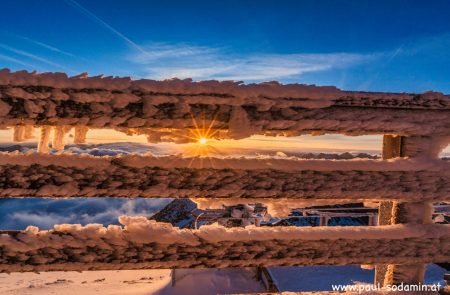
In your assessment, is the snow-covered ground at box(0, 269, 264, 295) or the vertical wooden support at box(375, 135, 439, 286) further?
the snow-covered ground at box(0, 269, 264, 295)

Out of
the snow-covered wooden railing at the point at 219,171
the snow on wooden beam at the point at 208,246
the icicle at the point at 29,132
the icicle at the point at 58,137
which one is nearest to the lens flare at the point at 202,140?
the snow-covered wooden railing at the point at 219,171

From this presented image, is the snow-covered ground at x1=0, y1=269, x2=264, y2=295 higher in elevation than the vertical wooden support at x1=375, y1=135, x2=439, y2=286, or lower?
lower

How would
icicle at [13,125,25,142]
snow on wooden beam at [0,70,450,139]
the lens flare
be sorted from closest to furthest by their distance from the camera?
→ snow on wooden beam at [0,70,450,139] < icicle at [13,125,25,142] < the lens flare

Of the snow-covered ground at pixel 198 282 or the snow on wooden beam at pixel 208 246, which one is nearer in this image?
the snow on wooden beam at pixel 208 246

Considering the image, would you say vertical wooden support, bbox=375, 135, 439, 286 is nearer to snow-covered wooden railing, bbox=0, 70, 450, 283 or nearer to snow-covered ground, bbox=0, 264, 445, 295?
snow-covered wooden railing, bbox=0, 70, 450, 283

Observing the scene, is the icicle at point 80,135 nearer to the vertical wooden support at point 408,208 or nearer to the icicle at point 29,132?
the icicle at point 29,132

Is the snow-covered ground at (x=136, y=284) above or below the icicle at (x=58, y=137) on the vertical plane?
below

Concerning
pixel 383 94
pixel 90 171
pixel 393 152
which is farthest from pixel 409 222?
pixel 90 171

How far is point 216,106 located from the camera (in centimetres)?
161

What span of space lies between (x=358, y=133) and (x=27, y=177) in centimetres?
157

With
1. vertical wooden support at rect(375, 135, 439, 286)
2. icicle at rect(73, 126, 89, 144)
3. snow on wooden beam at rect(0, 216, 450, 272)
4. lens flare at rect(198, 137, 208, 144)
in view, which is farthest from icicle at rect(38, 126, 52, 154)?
vertical wooden support at rect(375, 135, 439, 286)

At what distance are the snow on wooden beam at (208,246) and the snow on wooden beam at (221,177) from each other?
0.20 meters

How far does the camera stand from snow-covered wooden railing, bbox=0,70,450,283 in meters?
1.53

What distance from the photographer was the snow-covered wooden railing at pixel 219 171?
1.53 metres
